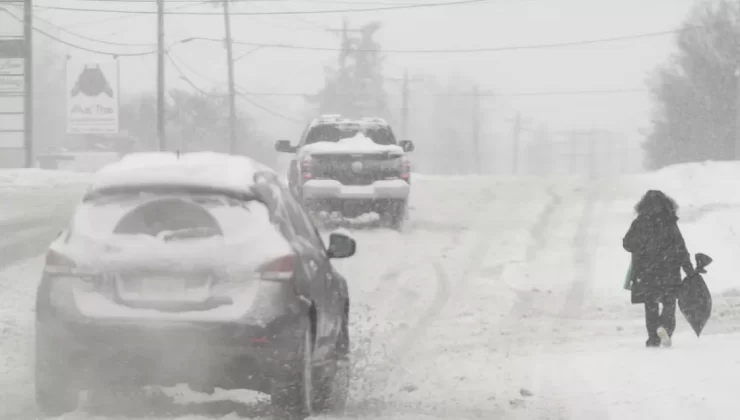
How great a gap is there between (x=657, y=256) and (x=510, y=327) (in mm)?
2060

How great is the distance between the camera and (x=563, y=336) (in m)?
9.67

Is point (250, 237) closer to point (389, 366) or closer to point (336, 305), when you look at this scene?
point (336, 305)

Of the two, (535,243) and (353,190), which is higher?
(353,190)

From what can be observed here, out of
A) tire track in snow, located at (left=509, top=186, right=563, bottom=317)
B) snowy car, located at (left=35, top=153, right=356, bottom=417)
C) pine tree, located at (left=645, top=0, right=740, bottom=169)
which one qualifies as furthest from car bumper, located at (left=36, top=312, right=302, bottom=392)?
pine tree, located at (left=645, top=0, right=740, bottom=169)

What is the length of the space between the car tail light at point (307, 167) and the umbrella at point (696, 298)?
8344 millimetres

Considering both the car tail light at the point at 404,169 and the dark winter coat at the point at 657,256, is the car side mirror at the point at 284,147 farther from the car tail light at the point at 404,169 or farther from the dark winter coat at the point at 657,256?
the dark winter coat at the point at 657,256

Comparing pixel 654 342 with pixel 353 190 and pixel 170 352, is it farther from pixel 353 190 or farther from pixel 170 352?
pixel 353 190

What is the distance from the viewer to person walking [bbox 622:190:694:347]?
8.59 meters

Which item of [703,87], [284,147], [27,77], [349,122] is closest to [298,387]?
[349,122]

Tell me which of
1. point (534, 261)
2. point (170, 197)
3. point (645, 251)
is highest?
point (170, 197)

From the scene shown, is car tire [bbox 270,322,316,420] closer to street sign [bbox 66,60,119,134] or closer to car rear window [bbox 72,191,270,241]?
car rear window [bbox 72,191,270,241]

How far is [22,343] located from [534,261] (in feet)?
26.7

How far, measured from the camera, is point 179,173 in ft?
19.1

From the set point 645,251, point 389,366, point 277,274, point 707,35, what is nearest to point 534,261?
point 645,251
